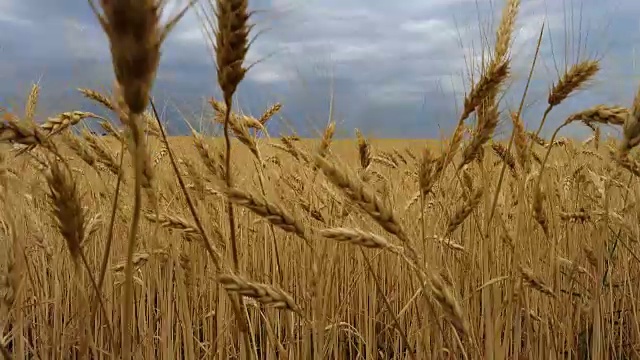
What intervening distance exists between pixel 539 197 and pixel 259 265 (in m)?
1.57

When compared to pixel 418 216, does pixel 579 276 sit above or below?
below

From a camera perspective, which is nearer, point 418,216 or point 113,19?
point 113,19

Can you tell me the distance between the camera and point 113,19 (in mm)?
673

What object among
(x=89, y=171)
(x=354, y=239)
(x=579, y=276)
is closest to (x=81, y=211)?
(x=354, y=239)

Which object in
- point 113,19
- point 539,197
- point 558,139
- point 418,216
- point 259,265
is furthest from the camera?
point 558,139

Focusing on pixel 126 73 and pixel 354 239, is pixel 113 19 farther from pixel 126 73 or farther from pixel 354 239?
pixel 354 239

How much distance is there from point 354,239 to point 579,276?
6.75 ft

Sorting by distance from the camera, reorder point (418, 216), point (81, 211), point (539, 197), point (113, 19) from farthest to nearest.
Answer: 1. point (418, 216)
2. point (539, 197)
3. point (81, 211)
4. point (113, 19)

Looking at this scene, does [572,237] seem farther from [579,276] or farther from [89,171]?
[89,171]

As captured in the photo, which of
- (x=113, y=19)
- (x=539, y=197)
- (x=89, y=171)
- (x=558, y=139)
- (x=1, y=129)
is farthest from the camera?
(x=558, y=139)

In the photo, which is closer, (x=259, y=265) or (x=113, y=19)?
(x=113, y=19)

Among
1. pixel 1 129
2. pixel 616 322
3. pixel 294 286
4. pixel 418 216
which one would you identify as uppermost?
pixel 1 129

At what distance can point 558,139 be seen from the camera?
5.16 meters

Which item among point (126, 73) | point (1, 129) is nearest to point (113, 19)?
point (126, 73)
